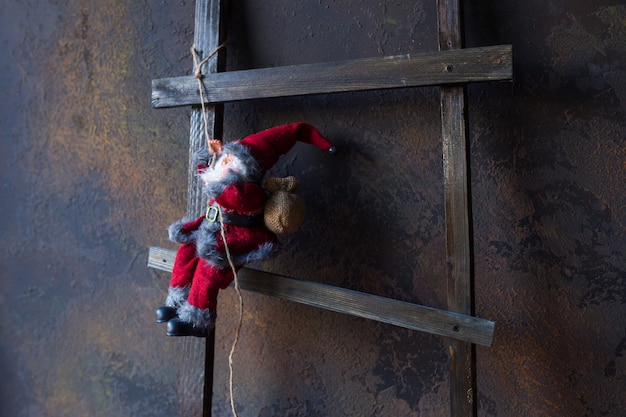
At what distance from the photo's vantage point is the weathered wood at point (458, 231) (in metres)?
0.81

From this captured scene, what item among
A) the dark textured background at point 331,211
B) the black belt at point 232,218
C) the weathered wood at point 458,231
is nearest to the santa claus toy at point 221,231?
the black belt at point 232,218

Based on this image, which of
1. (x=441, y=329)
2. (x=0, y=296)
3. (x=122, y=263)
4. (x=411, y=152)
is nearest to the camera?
(x=441, y=329)

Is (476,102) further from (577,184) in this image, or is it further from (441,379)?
(441,379)

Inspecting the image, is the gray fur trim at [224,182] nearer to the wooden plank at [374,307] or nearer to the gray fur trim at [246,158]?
the gray fur trim at [246,158]

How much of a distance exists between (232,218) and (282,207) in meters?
0.09

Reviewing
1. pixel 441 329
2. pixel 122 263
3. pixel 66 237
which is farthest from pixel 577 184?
pixel 66 237

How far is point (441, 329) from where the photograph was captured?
0.81 meters

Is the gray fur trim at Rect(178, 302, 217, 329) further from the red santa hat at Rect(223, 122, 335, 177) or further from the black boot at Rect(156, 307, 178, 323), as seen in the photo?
the red santa hat at Rect(223, 122, 335, 177)

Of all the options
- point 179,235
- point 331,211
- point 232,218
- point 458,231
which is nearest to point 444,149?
point 458,231

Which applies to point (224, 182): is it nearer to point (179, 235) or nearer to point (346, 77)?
point (179, 235)

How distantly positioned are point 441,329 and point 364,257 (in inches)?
8.6

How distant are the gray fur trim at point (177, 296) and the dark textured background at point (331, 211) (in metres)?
0.17

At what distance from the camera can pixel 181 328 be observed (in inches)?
33.0

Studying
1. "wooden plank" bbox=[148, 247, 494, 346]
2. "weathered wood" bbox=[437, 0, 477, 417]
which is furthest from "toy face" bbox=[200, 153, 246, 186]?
"weathered wood" bbox=[437, 0, 477, 417]
